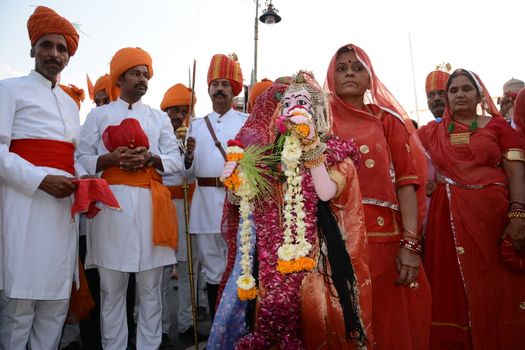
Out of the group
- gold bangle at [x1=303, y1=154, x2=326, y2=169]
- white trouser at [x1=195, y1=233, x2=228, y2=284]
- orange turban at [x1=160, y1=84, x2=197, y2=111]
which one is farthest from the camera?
orange turban at [x1=160, y1=84, x2=197, y2=111]

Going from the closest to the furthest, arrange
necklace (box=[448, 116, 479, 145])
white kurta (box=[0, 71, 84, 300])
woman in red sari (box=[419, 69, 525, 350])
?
white kurta (box=[0, 71, 84, 300]), woman in red sari (box=[419, 69, 525, 350]), necklace (box=[448, 116, 479, 145])

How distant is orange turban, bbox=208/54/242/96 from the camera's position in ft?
16.1

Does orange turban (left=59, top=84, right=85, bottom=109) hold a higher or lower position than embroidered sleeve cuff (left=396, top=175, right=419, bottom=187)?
higher

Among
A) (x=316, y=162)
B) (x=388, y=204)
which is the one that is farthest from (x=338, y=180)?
(x=388, y=204)

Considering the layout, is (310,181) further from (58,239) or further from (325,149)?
(58,239)

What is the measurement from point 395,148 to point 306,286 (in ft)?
3.87

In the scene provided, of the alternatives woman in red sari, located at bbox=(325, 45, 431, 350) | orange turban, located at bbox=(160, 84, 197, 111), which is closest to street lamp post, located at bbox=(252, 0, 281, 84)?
orange turban, located at bbox=(160, 84, 197, 111)

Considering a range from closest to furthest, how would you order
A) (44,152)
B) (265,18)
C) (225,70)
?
1. (44,152)
2. (225,70)
3. (265,18)

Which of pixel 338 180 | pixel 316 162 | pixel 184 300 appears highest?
pixel 316 162

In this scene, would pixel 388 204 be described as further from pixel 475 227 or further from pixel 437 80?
pixel 437 80

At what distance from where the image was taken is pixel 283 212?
2605 millimetres

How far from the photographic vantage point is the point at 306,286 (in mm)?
2469

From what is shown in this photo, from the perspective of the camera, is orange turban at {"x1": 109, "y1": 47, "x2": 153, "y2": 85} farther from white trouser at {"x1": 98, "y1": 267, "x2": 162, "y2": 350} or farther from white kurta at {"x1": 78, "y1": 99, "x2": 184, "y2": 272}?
white trouser at {"x1": 98, "y1": 267, "x2": 162, "y2": 350}

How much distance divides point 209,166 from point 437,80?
3.25 m
